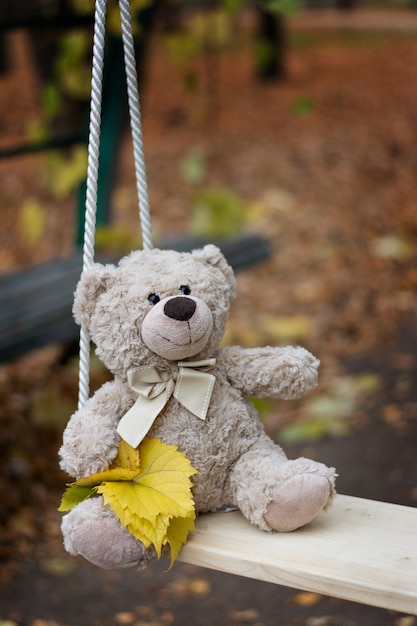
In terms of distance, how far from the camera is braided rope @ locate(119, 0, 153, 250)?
1529 mm

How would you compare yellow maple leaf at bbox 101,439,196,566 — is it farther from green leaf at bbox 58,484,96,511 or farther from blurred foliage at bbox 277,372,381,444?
blurred foliage at bbox 277,372,381,444

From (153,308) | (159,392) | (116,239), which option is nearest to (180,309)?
(153,308)

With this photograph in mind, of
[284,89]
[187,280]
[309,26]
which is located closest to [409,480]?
[187,280]

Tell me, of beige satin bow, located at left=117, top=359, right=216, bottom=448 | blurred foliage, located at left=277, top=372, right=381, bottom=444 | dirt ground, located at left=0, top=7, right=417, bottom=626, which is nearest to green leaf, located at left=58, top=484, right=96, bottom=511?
beige satin bow, located at left=117, top=359, right=216, bottom=448

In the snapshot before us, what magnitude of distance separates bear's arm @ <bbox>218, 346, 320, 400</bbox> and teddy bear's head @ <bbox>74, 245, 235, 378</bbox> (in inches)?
2.6

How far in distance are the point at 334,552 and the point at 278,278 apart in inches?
154

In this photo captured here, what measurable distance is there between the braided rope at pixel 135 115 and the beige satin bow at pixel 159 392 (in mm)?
268

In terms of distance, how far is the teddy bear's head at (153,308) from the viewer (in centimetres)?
138

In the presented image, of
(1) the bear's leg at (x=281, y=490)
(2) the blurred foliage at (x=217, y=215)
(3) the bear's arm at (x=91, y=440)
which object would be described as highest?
(3) the bear's arm at (x=91, y=440)

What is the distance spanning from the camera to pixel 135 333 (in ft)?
4.69

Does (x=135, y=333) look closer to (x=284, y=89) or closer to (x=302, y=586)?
(x=302, y=586)

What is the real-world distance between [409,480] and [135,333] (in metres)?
2.02

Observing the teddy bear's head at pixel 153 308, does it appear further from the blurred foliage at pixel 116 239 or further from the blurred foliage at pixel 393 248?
the blurred foliage at pixel 393 248

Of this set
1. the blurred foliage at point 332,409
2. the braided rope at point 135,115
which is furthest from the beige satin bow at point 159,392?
the blurred foliage at point 332,409
